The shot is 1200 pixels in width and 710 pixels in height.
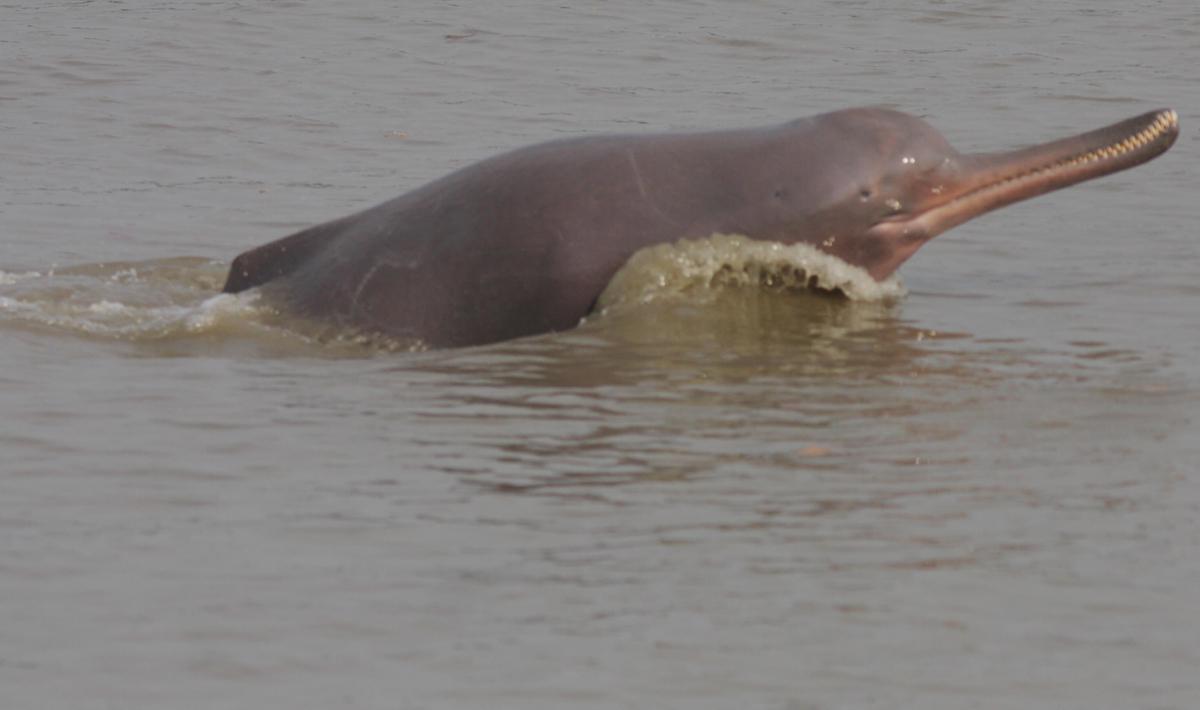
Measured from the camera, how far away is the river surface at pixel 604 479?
555cm

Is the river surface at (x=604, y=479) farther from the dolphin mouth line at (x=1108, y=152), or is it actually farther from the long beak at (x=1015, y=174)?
the dolphin mouth line at (x=1108, y=152)

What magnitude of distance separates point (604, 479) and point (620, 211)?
2.55m

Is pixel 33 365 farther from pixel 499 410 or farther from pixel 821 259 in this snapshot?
pixel 821 259

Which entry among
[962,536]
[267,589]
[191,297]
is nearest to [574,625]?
[267,589]

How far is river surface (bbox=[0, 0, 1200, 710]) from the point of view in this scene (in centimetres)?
555

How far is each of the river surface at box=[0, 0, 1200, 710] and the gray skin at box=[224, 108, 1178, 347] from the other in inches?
9.7

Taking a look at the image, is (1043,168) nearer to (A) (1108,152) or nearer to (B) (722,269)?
(A) (1108,152)

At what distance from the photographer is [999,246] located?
12438 millimetres

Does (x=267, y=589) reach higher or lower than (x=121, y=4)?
lower

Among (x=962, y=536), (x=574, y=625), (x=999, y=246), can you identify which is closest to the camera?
(x=574, y=625)

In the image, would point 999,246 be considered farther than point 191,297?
Yes

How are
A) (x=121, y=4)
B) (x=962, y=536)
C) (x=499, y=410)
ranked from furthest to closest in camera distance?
1. (x=121, y=4)
2. (x=499, y=410)
3. (x=962, y=536)

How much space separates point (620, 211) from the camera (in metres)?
9.59

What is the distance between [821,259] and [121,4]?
15.0m
